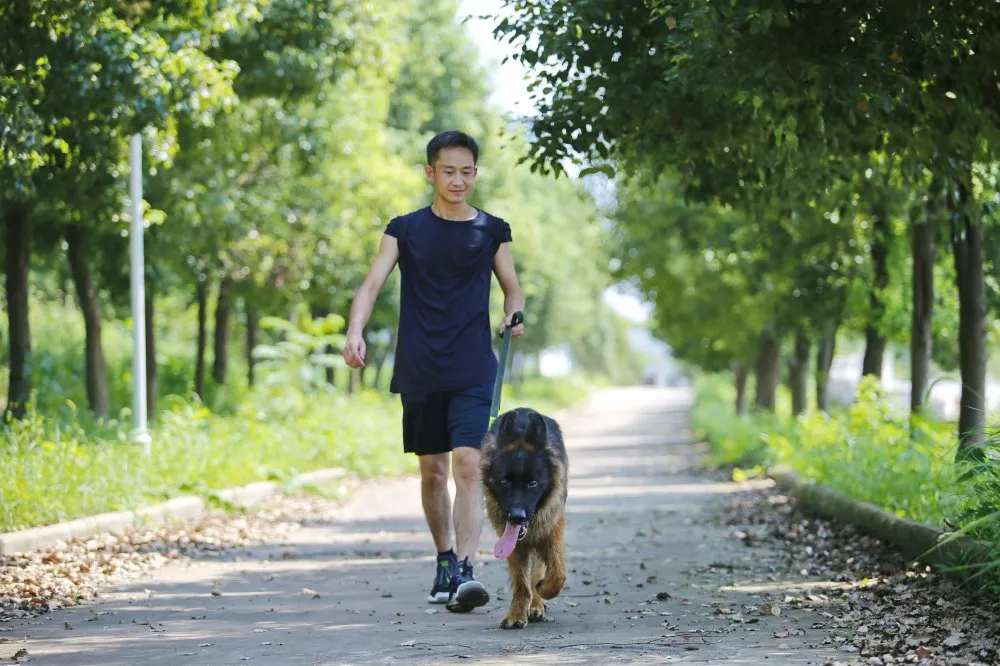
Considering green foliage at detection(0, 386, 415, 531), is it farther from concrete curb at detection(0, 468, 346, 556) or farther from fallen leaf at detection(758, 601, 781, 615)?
fallen leaf at detection(758, 601, 781, 615)

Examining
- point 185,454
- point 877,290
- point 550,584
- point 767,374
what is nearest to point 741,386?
point 767,374

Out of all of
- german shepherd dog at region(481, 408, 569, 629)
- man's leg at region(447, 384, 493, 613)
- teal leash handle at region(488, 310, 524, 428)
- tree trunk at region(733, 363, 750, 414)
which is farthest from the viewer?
tree trunk at region(733, 363, 750, 414)

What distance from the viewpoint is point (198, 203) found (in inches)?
674

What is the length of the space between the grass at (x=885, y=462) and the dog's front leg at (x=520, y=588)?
6.92 ft

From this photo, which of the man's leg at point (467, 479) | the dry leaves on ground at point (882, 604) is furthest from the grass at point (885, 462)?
the man's leg at point (467, 479)

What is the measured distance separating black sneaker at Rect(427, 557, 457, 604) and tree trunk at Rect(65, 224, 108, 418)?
9971 millimetres

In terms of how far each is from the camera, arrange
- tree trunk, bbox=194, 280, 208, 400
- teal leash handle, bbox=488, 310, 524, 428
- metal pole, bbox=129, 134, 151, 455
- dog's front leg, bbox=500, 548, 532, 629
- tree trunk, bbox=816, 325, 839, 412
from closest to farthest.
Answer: dog's front leg, bbox=500, 548, 532, 629 < teal leash handle, bbox=488, 310, 524, 428 < metal pole, bbox=129, 134, 151, 455 < tree trunk, bbox=816, 325, 839, 412 < tree trunk, bbox=194, 280, 208, 400

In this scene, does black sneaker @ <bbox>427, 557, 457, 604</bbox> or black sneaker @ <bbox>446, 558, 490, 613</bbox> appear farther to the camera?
black sneaker @ <bbox>427, 557, 457, 604</bbox>

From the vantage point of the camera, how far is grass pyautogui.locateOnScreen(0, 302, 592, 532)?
10445 mm

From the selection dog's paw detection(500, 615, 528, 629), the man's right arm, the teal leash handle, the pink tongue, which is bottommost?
dog's paw detection(500, 615, 528, 629)

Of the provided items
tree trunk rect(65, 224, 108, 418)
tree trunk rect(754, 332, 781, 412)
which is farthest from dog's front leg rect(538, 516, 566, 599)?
tree trunk rect(754, 332, 781, 412)

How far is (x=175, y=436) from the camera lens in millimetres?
14844

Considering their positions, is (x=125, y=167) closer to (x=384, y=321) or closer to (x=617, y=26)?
(x=617, y=26)

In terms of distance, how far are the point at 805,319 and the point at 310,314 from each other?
49.2 feet
